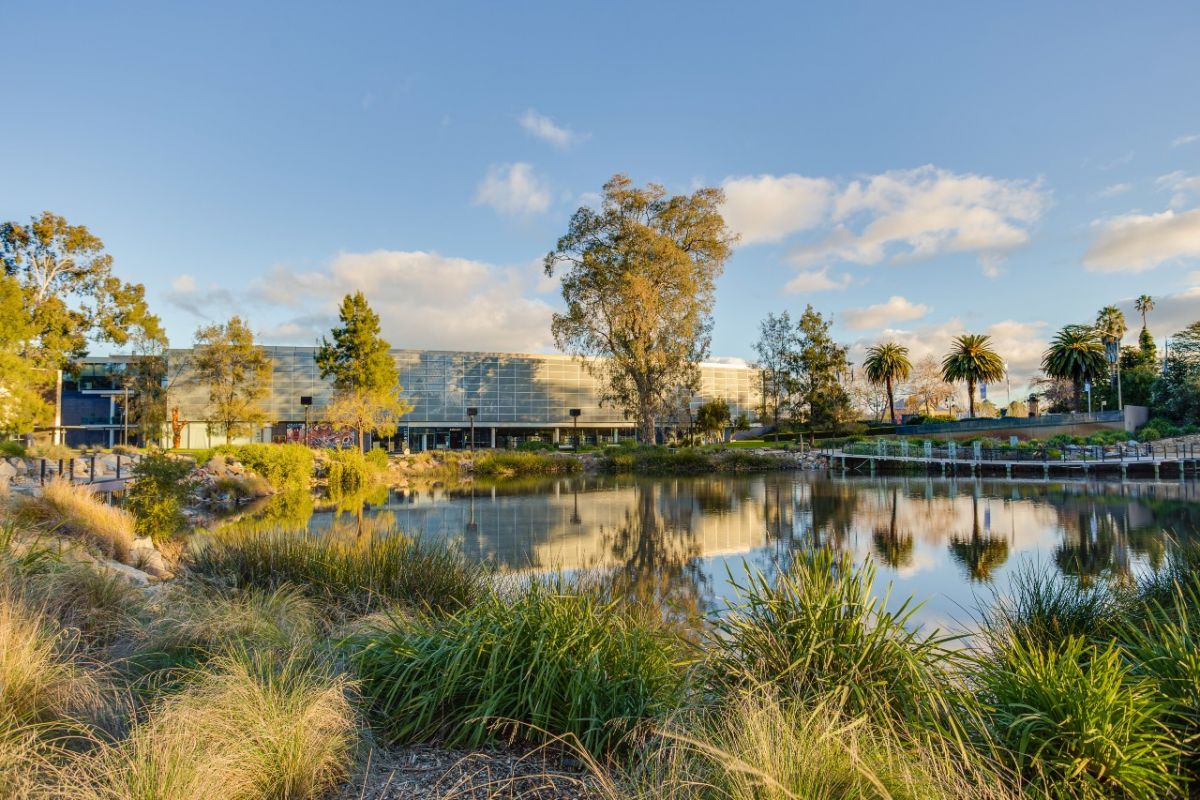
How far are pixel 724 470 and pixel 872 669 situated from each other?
3711cm

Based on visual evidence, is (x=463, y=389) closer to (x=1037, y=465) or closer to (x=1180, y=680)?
(x=1037, y=465)

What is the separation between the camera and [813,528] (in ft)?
52.4

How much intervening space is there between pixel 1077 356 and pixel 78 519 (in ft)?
235

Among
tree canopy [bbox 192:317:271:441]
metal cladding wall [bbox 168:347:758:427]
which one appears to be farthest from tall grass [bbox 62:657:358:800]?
metal cladding wall [bbox 168:347:758:427]

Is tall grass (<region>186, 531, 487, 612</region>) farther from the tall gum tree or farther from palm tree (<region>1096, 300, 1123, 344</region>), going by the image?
palm tree (<region>1096, 300, 1123, 344</region>)

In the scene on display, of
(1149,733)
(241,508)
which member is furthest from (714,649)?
(241,508)

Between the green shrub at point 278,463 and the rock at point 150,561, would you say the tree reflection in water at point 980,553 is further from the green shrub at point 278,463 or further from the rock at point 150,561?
the green shrub at point 278,463

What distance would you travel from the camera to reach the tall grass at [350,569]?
6.82 m

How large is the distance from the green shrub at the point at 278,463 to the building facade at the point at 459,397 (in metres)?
32.1

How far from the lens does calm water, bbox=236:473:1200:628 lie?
10062 mm

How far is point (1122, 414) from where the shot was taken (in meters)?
50.4

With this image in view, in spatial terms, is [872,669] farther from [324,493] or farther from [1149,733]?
[324,493]

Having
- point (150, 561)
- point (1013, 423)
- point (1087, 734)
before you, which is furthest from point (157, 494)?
point (1013, 423)

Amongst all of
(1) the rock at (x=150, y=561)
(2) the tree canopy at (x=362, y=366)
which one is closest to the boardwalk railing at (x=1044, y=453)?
(2) the tree canopy at (x=362, y=366)
